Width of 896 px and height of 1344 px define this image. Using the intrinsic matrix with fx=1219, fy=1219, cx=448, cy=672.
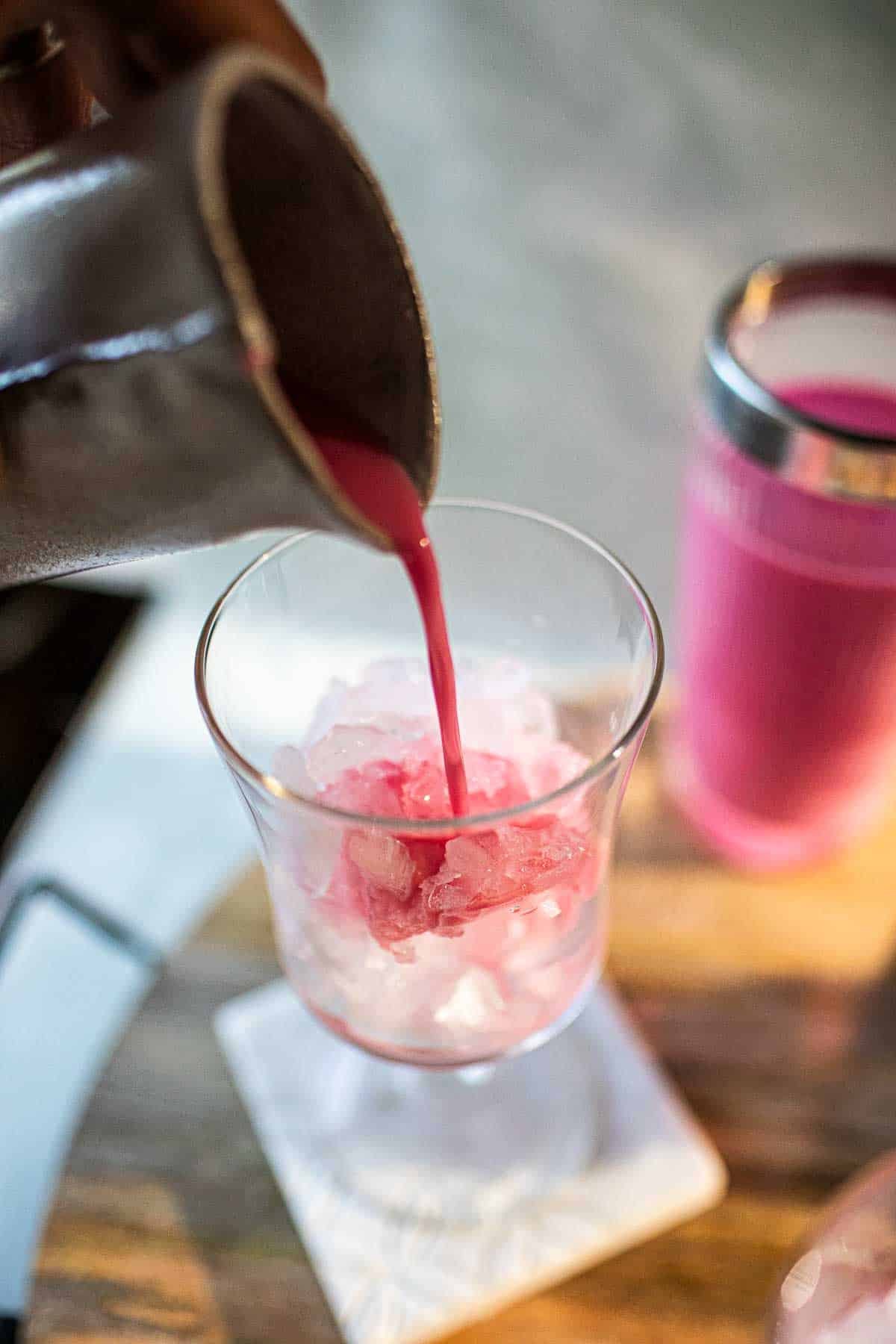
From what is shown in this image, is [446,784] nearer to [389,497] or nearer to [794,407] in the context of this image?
[389,497]

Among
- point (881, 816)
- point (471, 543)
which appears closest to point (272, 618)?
point (471, 543)

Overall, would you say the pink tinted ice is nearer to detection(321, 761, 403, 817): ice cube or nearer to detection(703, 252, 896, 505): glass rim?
detection(321, 761, 403, 817): ice cube

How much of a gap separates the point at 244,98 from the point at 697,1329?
22.5 inches

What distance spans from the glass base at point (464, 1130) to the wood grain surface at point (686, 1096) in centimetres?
5

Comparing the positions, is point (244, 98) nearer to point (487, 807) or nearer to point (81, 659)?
point (487, 807)

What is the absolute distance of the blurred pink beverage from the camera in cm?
71

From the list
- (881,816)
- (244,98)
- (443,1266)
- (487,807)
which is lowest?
(881,816)

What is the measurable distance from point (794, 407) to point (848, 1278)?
1.42 feet

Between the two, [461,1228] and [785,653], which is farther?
[785,653]

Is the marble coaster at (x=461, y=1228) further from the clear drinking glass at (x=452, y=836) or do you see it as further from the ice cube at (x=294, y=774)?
the ice cube at (x=294, y=774)

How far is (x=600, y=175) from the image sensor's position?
0.90 meters

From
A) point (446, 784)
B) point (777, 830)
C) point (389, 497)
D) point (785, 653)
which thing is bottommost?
point (777, 830)

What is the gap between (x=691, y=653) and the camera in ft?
2.81

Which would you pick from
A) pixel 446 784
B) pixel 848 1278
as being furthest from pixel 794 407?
pixel 848 1278
